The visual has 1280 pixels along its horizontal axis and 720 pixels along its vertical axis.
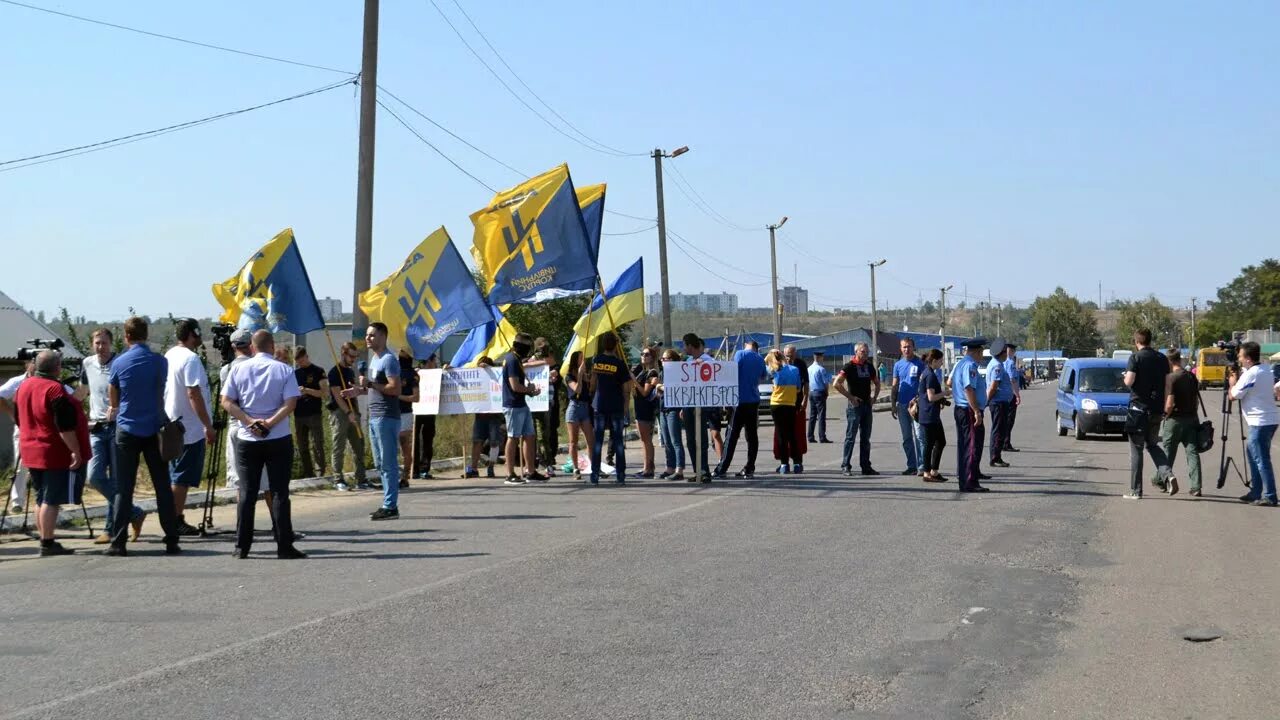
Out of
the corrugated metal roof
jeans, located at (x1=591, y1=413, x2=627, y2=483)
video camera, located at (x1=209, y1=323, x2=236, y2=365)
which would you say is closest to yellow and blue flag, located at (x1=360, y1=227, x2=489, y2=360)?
jeans, located at (x1=591, y1=413, x2=627, y2=483)

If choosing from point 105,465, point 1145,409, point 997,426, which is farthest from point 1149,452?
point 105,465

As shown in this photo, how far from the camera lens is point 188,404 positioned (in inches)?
466

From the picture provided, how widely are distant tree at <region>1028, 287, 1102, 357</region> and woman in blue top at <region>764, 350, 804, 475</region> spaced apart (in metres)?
146

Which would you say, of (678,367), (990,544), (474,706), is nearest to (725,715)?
(474,706)

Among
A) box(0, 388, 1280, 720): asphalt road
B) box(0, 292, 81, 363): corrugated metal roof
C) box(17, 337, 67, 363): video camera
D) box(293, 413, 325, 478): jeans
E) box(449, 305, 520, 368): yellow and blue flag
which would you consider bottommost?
box(0, 388, 1280, 720): asphalt road

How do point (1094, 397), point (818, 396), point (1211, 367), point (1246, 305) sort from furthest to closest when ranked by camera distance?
1. point (1246, 305)
2. point (1211, 367)
3. point (818, 396)
4. point (1094, 397)

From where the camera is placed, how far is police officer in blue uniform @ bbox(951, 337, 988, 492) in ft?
50.7

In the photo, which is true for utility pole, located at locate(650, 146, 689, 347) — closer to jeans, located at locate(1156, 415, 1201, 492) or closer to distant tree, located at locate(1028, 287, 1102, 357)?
jeans, located at locate(1156, 415, 1201, 492)

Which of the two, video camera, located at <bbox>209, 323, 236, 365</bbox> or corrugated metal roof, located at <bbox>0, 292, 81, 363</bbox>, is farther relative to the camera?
corrugated metal roof, located at <bbox>0, 292, 81, 363</bbox>

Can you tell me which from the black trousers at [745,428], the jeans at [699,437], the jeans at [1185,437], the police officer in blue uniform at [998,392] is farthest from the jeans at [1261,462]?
the jeans at [699,437]

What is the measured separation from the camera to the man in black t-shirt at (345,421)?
1733 centimetres

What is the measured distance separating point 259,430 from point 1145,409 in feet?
31.7

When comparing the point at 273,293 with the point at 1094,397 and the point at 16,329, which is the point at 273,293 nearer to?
the point at 16,329

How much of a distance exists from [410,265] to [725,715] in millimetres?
14379
